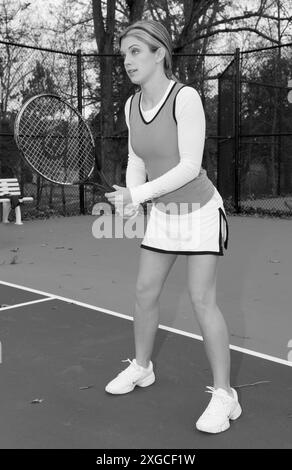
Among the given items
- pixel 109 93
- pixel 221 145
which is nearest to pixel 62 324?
pixel 221 145

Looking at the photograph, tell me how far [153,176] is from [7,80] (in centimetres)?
881

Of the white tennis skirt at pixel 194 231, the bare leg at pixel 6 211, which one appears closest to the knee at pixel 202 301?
the white tennis skirt at pixel 194 231

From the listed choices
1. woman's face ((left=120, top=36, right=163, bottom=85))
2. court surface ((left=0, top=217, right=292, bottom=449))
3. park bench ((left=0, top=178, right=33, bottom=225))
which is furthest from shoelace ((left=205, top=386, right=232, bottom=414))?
park bench ((left=0, top=178, right=33, bottom=225))

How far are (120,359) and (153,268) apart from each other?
2.82 feet

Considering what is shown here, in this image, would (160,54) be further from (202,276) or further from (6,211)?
(6,211)

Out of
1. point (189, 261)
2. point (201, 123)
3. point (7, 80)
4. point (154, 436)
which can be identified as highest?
point (7, 80)

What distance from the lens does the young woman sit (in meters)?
2.48

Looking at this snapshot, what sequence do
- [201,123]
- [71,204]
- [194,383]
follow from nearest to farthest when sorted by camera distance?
[201,123]
[194,383]
[71,204]

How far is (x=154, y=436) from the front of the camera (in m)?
2.51

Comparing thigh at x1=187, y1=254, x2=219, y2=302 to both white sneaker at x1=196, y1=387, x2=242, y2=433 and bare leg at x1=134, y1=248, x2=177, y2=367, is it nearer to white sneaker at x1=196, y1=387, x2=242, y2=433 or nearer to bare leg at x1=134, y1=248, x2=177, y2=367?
bare leg at x1=134, y1=248, x2=177, y2=367

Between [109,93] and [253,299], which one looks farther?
[109,93]

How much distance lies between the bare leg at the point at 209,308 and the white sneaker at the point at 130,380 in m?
0.50

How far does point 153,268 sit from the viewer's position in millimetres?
2791

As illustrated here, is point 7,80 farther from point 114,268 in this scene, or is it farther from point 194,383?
point 194,383
